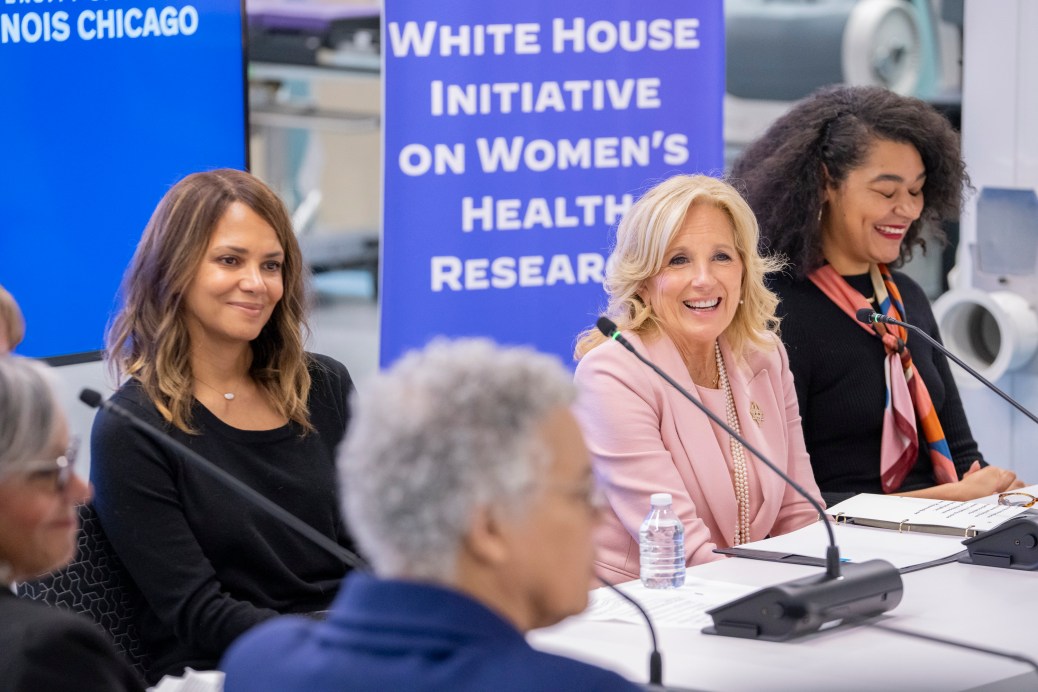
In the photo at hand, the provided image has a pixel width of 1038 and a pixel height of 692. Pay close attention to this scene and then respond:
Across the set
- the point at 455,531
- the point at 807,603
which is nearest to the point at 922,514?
the point at 807,603

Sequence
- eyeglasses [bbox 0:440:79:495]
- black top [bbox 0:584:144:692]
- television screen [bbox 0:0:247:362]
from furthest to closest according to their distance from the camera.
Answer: television screen [bbox 0:0:247:362]
eyeglasses [bbox 0:440:79:495]
black top [bbox 0:584:144:692]

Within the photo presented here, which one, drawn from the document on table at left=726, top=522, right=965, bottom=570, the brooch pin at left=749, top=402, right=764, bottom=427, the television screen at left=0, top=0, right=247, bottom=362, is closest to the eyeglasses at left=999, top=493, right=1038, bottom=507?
the document on table at left=726, top=522, right=965, bottom=570

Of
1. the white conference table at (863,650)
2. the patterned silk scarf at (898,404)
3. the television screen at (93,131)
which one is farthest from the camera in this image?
the patterned silk scarf at (898,404)

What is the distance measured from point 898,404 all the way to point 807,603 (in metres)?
1.38

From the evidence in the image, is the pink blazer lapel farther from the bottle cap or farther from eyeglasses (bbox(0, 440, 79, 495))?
eyeglasses (bbox(0, 440, 79, 495))

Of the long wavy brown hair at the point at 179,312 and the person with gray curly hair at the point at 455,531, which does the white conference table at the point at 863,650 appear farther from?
the long wavy brown hair at the point at 179,312

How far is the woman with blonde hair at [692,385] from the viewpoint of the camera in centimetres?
273

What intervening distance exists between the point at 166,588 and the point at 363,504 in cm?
120

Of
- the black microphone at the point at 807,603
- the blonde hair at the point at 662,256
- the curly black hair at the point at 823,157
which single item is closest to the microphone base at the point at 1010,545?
the black microphone at the point at 807,603

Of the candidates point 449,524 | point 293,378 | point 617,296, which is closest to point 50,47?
point 293,378

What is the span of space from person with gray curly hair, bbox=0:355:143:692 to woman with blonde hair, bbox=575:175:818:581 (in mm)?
1266

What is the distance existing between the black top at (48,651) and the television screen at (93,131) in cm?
158

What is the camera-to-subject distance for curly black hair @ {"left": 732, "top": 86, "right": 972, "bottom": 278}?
344cm

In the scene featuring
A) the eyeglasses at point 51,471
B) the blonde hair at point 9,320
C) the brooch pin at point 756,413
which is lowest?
the brooch pin at point 756,413
